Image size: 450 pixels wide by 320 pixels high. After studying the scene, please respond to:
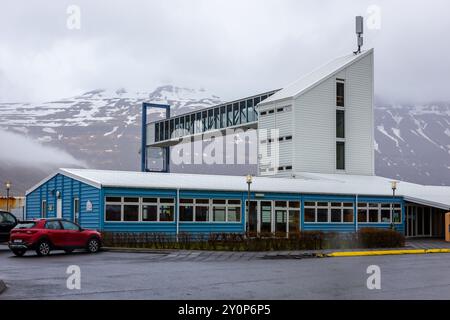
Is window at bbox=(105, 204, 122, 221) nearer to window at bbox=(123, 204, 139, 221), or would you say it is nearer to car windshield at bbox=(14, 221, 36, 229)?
window at bbox=(123, 204, 139, 221)

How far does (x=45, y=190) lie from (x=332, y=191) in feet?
56.7

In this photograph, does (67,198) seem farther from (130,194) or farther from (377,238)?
(377,238)

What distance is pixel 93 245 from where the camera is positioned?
28.4 metres

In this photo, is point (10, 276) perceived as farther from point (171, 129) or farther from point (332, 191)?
point (171, 129)

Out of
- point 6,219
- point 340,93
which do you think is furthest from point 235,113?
point 6,219

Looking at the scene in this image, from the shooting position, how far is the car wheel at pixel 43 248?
2634 cm

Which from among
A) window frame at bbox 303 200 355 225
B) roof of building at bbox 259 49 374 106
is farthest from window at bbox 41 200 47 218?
roof of building at bbox 259 49 374 106

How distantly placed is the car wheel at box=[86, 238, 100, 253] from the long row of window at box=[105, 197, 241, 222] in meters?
5.87

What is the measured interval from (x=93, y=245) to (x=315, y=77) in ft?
106

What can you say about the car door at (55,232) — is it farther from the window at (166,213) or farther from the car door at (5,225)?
the window at (166,213)

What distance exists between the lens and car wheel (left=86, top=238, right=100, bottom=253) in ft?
92.3

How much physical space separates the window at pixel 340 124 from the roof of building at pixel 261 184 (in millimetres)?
5230

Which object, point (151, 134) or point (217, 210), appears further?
point (151, 134)
